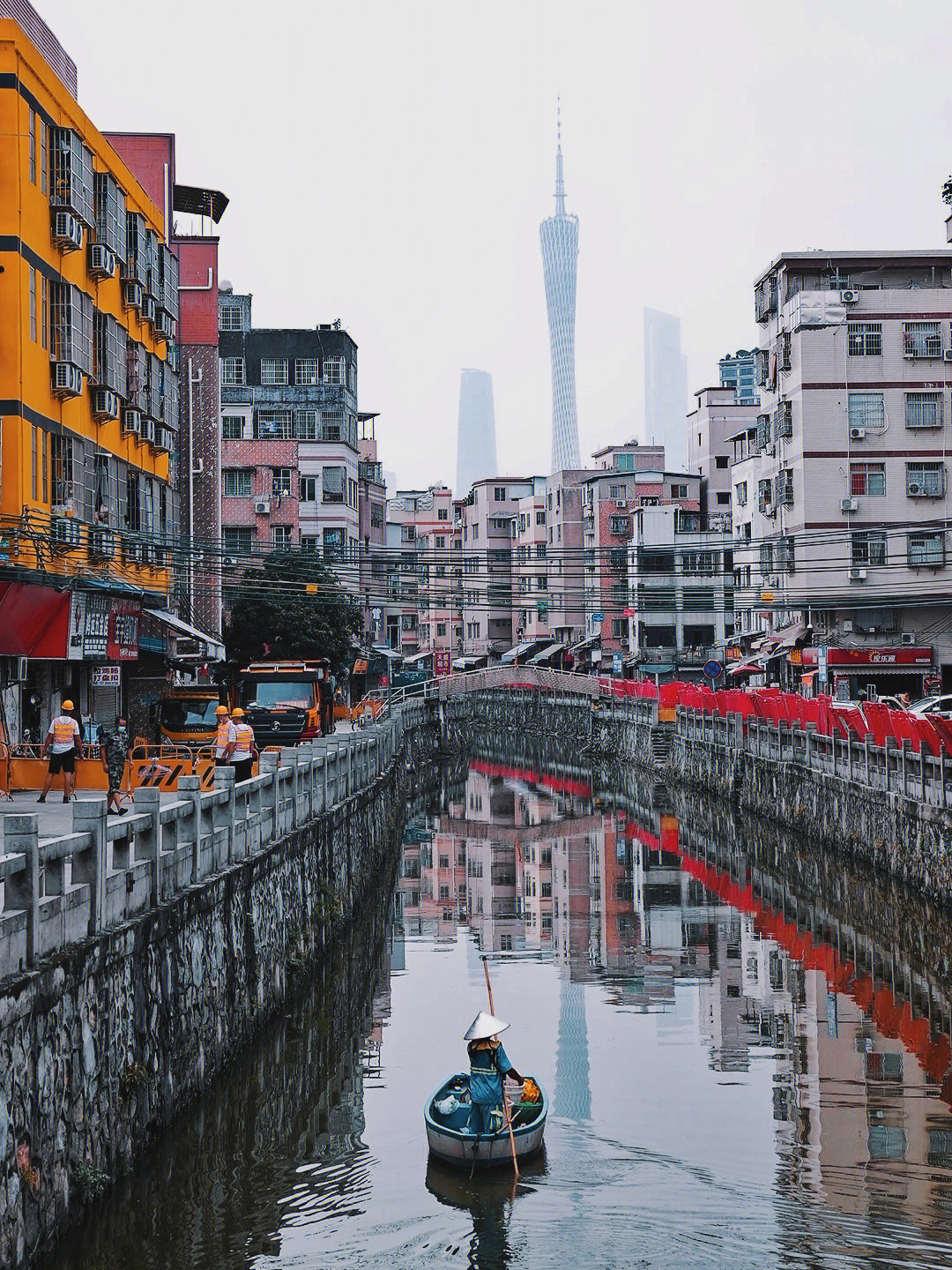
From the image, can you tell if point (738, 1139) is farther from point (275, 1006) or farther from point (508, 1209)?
point (275, 1006)

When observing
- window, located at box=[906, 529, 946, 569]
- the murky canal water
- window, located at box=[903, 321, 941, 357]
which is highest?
window, located at box=[903, 321, 941, 357]

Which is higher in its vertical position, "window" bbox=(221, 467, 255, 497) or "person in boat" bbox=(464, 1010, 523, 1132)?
"window" bbox=(221, 467, 255, 497)

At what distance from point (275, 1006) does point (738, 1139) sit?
23.3 ft

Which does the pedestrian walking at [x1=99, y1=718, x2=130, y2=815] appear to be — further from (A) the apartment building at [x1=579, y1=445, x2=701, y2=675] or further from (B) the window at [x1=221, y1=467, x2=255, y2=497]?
(A) the apartment building at [x1=579, y1=445, x2=701, y2=675]

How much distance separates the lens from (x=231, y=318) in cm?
9006

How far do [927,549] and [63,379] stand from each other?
115 ft

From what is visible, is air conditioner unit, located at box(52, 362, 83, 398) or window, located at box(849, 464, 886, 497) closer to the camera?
air conditioner unit, located at box(52, 362, 83, 398)

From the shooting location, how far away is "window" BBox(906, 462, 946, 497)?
59906mm

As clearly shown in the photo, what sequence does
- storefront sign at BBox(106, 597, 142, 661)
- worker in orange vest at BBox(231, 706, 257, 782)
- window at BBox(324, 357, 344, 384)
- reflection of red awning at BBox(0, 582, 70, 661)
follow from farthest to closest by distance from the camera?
window at BBox(324, 357, 344, 384)
storefront sign at BBox(106, 597, 142, 661)
reflection of red awning at BBox(0, 582, 70, 661)
worker in orange vest at BBox(231, 706, 257, 782)

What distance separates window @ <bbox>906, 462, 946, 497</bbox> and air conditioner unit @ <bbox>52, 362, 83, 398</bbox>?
34518 millimetres

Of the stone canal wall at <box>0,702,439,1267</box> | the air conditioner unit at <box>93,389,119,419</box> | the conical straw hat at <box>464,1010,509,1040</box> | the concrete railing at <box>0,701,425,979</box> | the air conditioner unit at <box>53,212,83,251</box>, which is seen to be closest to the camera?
the stone canal wall at <box>0,702,439,1267</box>

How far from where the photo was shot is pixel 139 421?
45.5 meters

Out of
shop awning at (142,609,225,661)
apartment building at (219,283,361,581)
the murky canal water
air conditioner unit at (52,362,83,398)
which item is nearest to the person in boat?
the murky canal water

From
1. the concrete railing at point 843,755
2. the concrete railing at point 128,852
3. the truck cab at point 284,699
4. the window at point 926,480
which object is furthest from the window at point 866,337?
the concrete railing at point 128,852
